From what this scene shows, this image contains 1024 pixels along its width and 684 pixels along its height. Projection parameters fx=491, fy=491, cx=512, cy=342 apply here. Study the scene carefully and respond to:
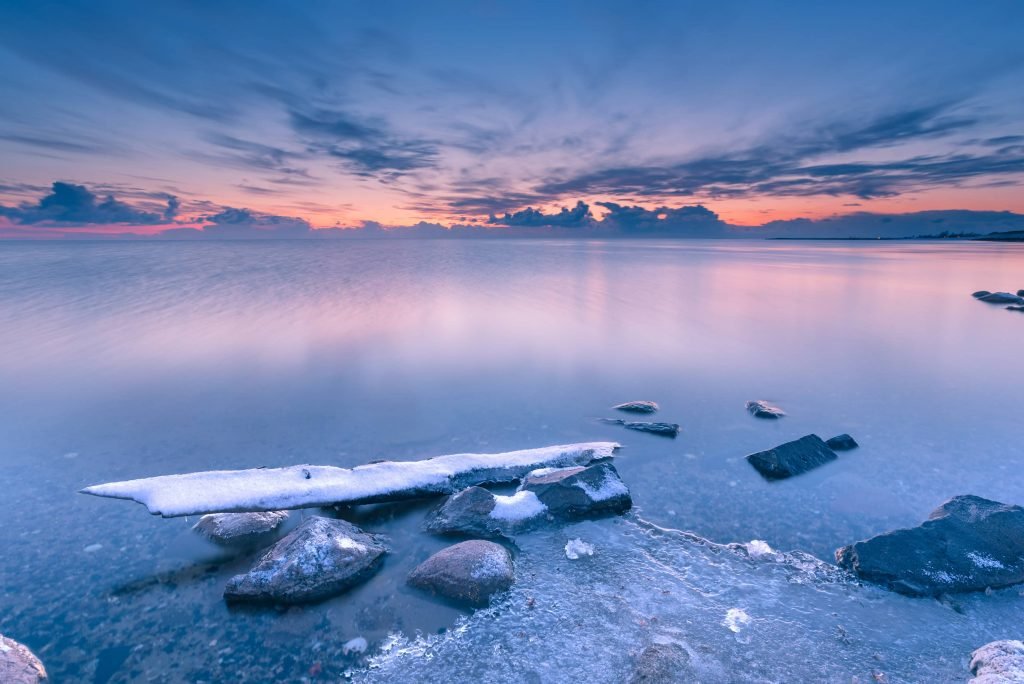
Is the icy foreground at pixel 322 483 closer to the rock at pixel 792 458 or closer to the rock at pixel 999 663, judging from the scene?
the rock at pixel 792 458

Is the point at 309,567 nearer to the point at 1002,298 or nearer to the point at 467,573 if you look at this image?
the point at 467,573

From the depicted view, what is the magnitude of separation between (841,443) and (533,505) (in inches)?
213

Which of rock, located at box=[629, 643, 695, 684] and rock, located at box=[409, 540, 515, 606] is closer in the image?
rock, located at box=[629, 643, 695, 684]

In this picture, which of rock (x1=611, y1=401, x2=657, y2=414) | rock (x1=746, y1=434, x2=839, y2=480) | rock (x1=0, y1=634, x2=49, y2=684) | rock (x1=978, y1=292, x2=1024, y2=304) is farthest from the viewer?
rock (x1=978, y1=292, x2=1024, y2=304)

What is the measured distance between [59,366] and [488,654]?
46.2 feet

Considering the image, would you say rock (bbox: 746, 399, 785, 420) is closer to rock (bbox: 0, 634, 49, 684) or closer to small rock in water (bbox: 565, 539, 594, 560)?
small rock in water (bbox: 565, 539, 594, 560)

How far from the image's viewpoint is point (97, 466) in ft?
23.7

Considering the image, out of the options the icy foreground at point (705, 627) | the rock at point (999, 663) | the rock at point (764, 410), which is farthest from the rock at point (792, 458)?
the rock at point (999, 663)

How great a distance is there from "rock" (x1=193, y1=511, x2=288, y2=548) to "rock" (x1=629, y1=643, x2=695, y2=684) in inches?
164

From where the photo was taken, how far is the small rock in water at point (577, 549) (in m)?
5.33

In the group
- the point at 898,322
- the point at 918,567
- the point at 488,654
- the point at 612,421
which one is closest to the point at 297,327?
the point at 612,421

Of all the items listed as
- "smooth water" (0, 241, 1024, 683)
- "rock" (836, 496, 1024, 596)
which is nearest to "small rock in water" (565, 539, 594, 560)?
"smooth water" (0, 241, 1024, 683)

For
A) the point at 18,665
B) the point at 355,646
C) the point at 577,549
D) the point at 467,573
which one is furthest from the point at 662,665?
the point at 18,665

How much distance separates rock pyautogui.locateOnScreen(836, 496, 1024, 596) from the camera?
478 centimetres
